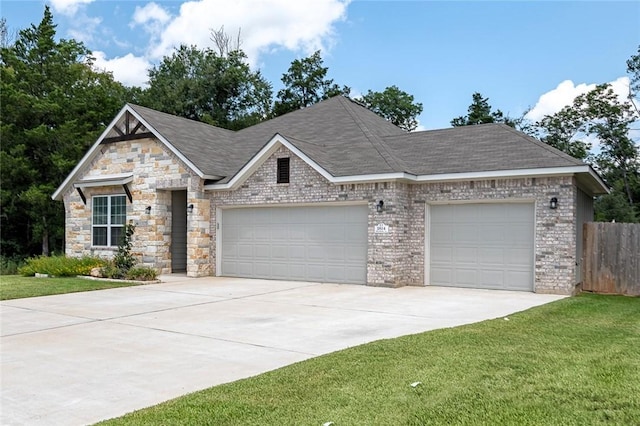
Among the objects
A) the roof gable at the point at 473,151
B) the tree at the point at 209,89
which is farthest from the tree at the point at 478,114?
the roof gable at the point at 473,151

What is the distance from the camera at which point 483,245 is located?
45.7 ft

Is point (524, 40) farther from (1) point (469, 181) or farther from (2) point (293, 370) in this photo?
(2) point (293, 370)

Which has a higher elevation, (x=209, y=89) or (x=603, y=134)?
(x=209, y=89)

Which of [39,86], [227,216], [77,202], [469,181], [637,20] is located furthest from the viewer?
[39,86]

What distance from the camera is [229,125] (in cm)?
3319

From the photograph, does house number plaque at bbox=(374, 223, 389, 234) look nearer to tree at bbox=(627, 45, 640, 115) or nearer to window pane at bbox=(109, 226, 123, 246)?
window pane at bbox=(109, 226, 123, 246)

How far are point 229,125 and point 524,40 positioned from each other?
18034 mm

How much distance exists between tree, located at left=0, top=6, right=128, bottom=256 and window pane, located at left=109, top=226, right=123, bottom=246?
25.9 ft

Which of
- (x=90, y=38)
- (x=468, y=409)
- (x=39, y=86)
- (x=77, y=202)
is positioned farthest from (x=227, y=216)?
(x=90, y=38)

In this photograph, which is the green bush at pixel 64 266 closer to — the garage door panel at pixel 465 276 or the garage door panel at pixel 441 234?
the garage door panel at pixel 441 234

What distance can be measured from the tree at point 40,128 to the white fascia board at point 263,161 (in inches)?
472

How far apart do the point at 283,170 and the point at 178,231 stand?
16.8ft

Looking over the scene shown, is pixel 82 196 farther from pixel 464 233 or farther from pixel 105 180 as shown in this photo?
pixel 464 233

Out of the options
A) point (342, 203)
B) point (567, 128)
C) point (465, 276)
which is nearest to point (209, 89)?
point (342, 203)
